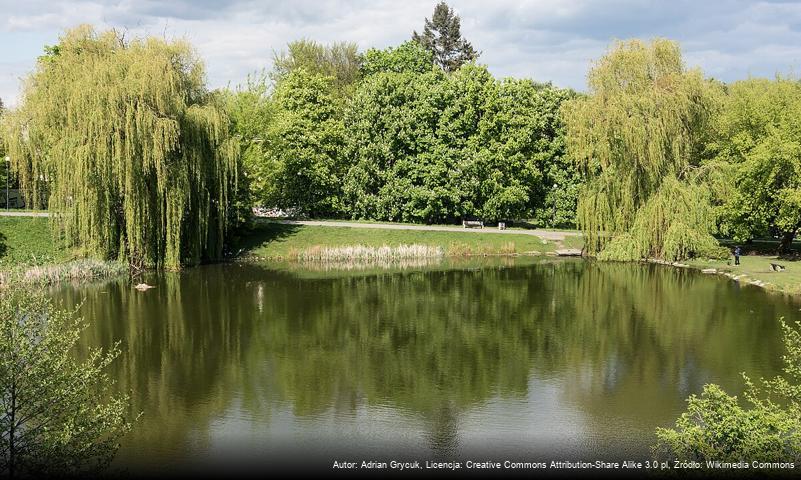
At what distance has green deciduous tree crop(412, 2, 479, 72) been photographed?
84.6 m

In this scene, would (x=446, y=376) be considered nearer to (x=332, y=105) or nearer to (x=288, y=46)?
(x=332, y=105)

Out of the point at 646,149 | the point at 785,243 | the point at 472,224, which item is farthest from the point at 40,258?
the point at 785,243

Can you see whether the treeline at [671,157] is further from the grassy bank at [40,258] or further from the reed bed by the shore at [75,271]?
the grassy bank at [40,258]

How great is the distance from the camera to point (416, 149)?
5553cm

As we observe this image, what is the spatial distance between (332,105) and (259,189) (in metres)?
10.2

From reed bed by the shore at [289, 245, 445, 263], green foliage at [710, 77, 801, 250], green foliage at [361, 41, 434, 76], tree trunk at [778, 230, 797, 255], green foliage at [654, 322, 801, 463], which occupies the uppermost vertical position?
green foliage at [361, 41, 434, 76]

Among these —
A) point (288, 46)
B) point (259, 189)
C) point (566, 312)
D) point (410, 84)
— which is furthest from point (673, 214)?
point (288, 46)

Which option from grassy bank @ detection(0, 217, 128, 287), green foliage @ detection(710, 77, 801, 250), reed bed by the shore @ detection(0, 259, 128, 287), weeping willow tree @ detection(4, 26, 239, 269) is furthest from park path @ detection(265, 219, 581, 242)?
reed bed by the shore @ detection(0, 259, 128, 287)

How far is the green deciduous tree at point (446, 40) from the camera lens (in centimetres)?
8462

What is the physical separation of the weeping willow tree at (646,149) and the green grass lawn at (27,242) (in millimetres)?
→ 30812

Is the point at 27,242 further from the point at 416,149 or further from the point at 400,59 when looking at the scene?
the point at 400,59

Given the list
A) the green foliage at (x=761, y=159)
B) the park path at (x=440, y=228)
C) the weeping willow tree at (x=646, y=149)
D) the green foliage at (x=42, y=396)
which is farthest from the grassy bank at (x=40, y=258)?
the green foliage at (x=761, y=159)

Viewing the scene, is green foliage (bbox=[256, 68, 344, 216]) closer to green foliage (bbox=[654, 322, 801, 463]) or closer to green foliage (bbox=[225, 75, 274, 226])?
green foliage (bbox=[225, 75, 274, 226])

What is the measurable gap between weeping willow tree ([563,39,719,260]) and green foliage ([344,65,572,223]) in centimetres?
991
